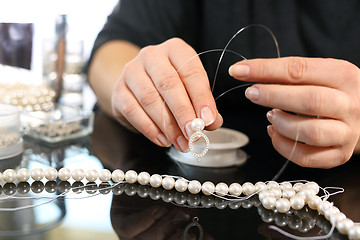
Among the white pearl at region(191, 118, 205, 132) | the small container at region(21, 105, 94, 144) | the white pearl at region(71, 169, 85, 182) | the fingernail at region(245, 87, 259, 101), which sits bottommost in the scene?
the small container at region(21, 105, 94, 144)

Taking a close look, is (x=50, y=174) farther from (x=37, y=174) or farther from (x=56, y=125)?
(x=56, y=125)

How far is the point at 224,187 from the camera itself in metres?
0.60

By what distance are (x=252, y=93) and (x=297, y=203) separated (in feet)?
0.61

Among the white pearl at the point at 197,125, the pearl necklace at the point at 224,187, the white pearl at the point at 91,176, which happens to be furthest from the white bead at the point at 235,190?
the white pearl at the point at 91,176

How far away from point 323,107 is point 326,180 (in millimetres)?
146

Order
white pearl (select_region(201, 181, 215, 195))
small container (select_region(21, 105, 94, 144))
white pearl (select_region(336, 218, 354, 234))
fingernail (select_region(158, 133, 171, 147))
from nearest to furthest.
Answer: white pearl (select_region(336, 218, 354, 234)) → white pearl (select_region(201, 181, 215, 195)) → fingernail (select_region(158, 133, 171, 147)) → small container (select_region(21, 105, 94, 144))

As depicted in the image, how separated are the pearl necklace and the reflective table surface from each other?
11 millimetres

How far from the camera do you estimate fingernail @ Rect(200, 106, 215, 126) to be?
62cm

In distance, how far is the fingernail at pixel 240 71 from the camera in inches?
24.3

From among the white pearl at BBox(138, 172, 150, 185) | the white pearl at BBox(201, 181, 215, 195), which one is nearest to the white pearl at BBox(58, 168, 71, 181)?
the white pearl at BBox(138, 172, 150, 185)

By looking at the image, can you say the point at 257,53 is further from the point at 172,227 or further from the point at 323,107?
the point at 172,227

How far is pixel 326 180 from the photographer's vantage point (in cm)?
68

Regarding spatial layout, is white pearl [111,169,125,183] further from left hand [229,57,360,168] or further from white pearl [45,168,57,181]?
left hand [229,57,360,168]

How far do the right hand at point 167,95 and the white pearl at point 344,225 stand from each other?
0.76 feet
